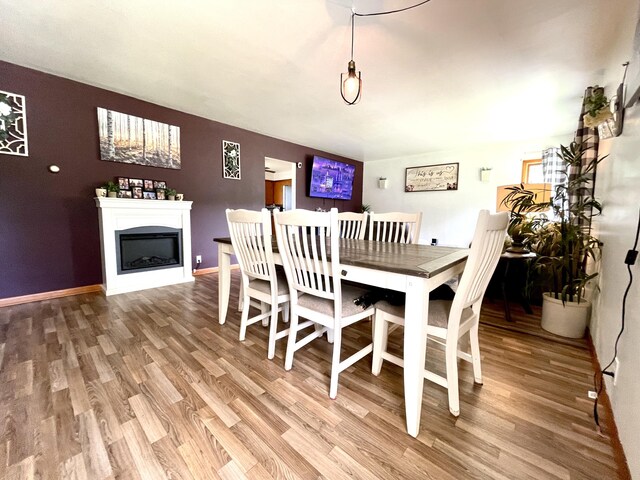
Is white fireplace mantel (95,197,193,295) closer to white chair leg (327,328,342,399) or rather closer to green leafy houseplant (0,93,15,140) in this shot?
green leafy houseplant (0,93,15,140)

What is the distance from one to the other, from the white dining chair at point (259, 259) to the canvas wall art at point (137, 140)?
2.45 m

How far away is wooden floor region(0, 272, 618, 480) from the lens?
3.42ft

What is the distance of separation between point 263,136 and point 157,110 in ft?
5.86

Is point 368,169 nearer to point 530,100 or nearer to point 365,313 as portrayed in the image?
point 530,100

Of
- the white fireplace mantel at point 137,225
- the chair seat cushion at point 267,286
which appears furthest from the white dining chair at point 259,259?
the white fireplace mantel at point 137,225

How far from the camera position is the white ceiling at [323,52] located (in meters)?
1.81

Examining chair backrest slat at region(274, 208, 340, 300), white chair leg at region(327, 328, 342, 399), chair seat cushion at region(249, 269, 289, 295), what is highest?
chair backrest slat at region(274, 208, 340, 300)

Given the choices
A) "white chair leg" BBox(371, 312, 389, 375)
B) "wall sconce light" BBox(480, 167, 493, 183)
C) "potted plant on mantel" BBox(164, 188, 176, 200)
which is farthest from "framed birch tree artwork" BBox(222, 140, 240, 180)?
"wall sconce light" BBox(480, 167, 493, 183)

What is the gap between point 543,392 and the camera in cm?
148

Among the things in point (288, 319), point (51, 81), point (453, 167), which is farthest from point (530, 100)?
point (51, 81)

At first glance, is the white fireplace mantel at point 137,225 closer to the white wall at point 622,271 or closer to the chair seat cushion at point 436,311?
the chair seat cushion at point 436,311

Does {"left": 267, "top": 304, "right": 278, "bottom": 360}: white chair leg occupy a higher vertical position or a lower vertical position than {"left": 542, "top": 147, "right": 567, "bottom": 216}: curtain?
lower

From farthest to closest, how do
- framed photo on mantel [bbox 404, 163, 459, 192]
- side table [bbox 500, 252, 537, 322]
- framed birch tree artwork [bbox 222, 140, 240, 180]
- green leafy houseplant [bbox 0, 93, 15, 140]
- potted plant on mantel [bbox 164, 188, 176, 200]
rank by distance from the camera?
framed photo on mantel [bbox 404, 163, 459, 192] → framed birch tree artwork [bbox 222, 140, 240, 180] → potted plant on mantel [bbox 164, 188, 176, 200] → green leafy houseplant [bbox 0, 93, 15, 140] → side table [bbox 500, 252, 537, 322]

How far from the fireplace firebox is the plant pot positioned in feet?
13.7
